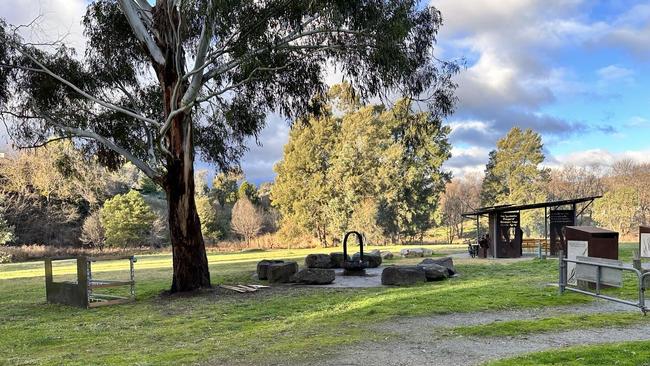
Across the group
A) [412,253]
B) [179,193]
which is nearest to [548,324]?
[179,193]

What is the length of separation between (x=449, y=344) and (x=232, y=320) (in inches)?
171

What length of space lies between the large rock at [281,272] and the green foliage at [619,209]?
107ft

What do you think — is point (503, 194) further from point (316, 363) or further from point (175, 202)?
point (316, 363)

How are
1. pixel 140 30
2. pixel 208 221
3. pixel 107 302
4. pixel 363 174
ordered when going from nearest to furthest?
pixel 107 302 < pixel 140 30 < pixel 363 174 < pixel 208 221

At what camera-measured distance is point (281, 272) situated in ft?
51.5

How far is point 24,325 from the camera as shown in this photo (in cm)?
Result: 1041

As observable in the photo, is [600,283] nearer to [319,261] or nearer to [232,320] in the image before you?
[232,320]

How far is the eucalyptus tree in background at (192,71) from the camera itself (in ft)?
42.2

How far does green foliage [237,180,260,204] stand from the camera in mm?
64875

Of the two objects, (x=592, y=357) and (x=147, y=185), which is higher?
(x=147, y=185)

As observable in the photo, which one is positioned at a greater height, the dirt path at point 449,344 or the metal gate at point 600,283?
the metal gate at point 600,283

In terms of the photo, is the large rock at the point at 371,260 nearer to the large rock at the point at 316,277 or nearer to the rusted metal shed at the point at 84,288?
the large rock at the point at 316,277

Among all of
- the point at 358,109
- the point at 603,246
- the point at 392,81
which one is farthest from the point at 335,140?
the point at 603,246

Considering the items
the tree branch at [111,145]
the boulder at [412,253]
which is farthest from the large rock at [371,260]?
the tree branch at [111,145]
